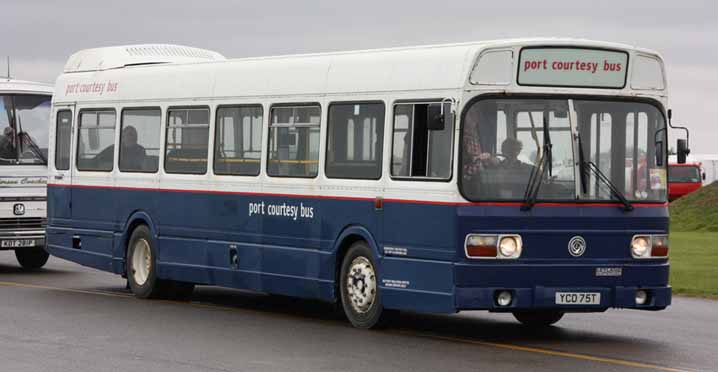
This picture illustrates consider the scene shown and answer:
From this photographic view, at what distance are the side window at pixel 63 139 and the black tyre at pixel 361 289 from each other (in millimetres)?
6683

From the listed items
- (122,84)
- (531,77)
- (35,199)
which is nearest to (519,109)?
(531,77)

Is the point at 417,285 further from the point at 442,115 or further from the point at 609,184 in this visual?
the point at 609,184

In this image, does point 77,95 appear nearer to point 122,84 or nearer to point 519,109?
point 122,84

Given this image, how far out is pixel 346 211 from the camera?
16.4 m

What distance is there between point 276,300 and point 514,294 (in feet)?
19.1

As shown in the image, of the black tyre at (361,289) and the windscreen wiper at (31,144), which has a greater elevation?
the windscreen wiper at (31,144)

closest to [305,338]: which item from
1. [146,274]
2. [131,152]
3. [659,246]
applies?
[659,246]

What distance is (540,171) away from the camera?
15.0 meters

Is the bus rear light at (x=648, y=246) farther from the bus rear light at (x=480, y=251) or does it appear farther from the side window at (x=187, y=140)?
the side window at (x=187, y=140)

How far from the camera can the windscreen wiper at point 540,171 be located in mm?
14836

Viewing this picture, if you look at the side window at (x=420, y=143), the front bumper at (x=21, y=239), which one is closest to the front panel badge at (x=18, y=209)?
the front bumper at (x=21, y=239)

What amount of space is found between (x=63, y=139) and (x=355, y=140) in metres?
6.88

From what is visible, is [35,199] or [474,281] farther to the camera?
[35,199]

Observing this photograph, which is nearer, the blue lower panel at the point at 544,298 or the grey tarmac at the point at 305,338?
the grey tarmac at the point at 305,338
